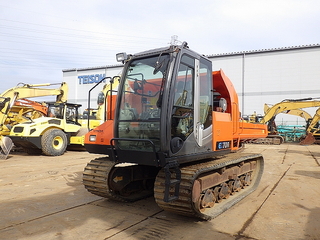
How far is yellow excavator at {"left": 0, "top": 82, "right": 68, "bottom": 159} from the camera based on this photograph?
451 inches

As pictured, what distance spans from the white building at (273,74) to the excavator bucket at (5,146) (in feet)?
75.7

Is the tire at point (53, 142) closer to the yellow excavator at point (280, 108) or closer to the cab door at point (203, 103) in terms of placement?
the cab door at point (203, 103)

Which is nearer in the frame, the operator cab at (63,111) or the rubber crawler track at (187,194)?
the rubber crawler track at (187,194)

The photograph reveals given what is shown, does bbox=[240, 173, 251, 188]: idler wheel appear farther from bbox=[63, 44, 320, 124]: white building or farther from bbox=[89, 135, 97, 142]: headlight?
bbox=[63, 44, 320, 124]: white building

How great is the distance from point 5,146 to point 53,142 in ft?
6.07

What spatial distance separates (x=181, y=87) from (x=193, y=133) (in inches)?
29.0

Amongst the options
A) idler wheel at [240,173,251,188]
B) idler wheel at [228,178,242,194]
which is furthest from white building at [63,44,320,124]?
idler wheel at [228,178,242,194]

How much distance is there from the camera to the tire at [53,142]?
11797 mm

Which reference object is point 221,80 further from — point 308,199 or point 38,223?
point 38,223

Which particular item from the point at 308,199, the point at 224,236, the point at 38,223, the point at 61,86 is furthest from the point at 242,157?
the point at 61,86

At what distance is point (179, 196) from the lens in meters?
4.04

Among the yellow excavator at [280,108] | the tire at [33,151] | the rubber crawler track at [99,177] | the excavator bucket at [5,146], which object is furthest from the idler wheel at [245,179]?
the yellow excavator at [280,108]

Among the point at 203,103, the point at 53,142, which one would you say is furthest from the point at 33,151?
the point at 203,103

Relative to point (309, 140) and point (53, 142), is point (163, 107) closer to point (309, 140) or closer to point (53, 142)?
point (53, 142)
